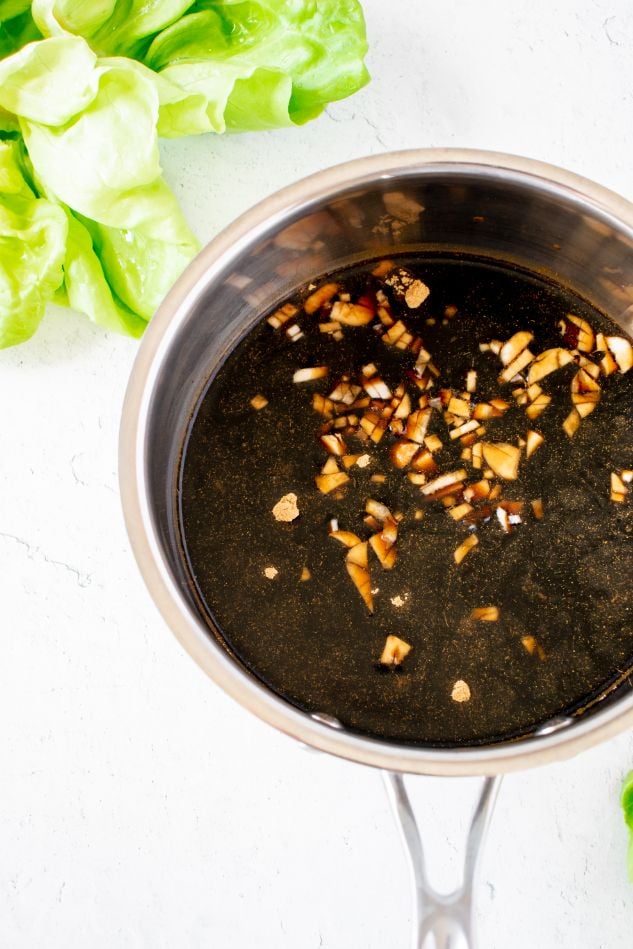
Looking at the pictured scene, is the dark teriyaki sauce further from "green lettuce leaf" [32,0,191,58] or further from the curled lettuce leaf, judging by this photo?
"green lettuce leaf" [32,0,191,58]

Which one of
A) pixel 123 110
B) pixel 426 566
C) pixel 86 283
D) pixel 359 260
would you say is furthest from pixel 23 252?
pixel 426 566

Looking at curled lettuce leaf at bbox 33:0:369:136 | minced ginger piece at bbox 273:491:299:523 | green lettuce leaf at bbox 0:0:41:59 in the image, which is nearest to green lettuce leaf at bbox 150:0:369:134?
curled lettuce leaf at bbox 33:0:369:136

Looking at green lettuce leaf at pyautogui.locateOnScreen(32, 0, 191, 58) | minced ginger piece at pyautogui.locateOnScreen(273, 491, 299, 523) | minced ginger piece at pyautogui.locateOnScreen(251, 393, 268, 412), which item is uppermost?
green lettuce leaf at pyautogui.locateOnScreen(32, 0, 191, 58)

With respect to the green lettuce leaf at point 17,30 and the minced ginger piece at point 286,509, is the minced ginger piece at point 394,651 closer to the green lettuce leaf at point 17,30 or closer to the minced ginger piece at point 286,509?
the minced ginger piece at point 286,509

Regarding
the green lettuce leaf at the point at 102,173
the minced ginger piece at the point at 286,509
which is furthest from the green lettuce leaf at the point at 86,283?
the minced ginger piece at the point at 286,509

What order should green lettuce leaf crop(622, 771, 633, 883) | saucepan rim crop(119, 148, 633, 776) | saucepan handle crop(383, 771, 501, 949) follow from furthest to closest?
1. green lettuce leaf crop(622, 771, 633, 883)
2. saucepan handle crop(383, 771, 501, 949)
3. saucepan rim crop(119, 148, 633, 776)

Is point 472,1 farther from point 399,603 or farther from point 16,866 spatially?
point 16,866

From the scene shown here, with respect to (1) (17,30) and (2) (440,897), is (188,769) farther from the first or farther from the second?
(1) (17,30)
